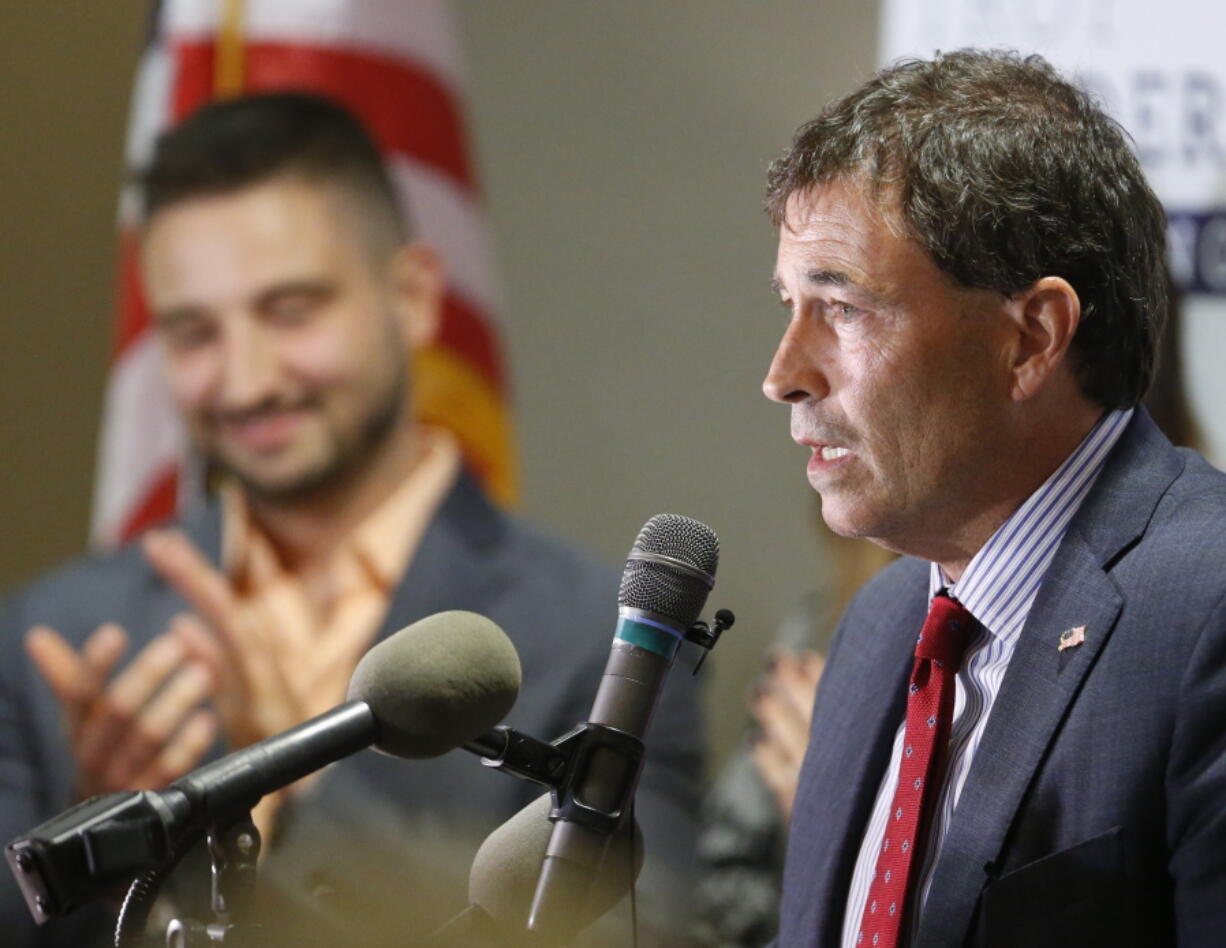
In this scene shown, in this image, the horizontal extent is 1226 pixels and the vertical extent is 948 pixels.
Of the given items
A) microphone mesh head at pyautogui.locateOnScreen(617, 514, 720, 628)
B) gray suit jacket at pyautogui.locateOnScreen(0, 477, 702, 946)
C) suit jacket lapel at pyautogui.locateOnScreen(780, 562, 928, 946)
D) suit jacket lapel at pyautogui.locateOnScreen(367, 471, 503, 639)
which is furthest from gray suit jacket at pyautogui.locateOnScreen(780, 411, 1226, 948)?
suit jacket lapel at pyautogui.locateOnScreen(367, 471, 503, 639)

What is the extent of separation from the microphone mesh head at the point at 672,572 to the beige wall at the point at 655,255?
2.76 meters

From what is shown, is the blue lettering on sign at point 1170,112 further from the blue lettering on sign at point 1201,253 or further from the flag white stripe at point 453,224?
the flag white stripe at point 453,224

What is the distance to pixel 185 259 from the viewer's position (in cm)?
361

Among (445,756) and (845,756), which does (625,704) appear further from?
(445,756)

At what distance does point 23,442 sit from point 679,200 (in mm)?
1861

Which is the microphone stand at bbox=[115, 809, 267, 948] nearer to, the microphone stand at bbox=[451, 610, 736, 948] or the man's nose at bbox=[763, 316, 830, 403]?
the microphone stand at bbox=[451, 610, 736, 948]

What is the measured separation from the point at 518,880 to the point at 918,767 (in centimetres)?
50

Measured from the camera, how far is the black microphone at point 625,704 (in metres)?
1.22

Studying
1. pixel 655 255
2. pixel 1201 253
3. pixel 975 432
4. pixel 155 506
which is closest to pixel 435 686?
pixel 975 432

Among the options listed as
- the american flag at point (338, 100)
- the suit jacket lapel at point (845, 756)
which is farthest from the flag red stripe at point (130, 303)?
the suit jacket lapel at point (845, 756)

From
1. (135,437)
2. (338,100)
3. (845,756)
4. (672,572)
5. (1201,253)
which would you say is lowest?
(845,756)

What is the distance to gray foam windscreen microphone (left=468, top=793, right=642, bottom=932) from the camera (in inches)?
48.6

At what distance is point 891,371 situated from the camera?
160 cm

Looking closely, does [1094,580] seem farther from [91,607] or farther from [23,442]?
[23,442]
